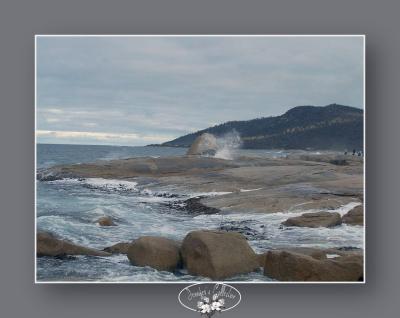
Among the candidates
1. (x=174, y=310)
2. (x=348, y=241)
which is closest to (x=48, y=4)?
(x=174, y=310)

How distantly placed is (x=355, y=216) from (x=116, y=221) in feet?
6.61

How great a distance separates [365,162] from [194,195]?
1486mm

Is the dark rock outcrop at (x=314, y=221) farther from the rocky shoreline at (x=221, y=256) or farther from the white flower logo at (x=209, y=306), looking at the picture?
the white flower logo at (x=209, y=306)

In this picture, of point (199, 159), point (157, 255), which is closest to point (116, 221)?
point (157, 255)

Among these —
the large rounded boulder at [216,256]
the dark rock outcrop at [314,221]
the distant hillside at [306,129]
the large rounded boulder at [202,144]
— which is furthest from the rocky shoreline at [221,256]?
the distant hillside at [306,129]

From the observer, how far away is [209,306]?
4.96m

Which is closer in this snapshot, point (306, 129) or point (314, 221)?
point (314, 221)

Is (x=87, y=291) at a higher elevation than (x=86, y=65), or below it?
below

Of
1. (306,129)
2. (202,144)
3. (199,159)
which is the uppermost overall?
(306,129)

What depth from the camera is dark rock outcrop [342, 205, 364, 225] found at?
521cm

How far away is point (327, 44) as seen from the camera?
17.1ft

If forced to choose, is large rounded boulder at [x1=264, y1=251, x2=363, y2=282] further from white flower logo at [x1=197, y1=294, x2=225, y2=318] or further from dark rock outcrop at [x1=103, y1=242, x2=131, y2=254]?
dark rock outcrop at [x1=103, y1=242, x2=131, y2=254]

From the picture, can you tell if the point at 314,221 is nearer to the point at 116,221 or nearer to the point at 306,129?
the point at 306,129

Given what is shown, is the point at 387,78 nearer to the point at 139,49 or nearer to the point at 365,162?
the point at 365,162
